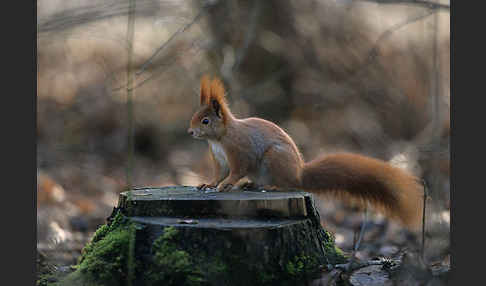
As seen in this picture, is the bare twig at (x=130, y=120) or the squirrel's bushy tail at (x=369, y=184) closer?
the bare twig at (x=130, y=120)

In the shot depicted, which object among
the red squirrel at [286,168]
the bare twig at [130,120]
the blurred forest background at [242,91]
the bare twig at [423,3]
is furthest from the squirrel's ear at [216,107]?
the blurred forest background at [242,91]

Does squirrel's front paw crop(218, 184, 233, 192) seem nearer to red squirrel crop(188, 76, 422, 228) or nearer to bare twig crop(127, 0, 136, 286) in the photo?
red squirrel crop(188, 76, 422, 228)

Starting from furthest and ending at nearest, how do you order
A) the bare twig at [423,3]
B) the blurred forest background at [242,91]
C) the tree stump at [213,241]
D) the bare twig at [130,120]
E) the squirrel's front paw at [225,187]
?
the blurred forest background at [242,91], the squirrel's front paw at [225,187], the bare twig at [423,3], the tree stump at [213,241], the bare twig at [130,120]

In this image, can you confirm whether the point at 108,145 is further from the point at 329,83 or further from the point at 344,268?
the point at 344,268

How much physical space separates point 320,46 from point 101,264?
4.89 meters

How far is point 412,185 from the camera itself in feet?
9.82

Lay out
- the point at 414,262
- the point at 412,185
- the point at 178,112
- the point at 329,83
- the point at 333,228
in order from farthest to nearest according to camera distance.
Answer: the point at 178,112 → the point at 329,83 → the point at 333,228 → the point at 412,185 → the point at 414,262

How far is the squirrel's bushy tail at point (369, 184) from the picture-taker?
2.98 m

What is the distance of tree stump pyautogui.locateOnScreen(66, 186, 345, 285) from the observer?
230 cm

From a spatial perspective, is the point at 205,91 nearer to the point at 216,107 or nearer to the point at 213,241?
the point at 216,107

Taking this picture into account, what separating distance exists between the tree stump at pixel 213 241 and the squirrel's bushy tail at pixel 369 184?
49cm

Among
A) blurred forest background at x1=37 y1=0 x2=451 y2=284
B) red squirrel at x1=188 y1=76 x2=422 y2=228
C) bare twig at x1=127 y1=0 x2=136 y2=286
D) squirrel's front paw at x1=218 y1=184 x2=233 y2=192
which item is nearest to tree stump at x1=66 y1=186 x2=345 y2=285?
bare twig at x1=127 y1=0 x2=136 y2=286

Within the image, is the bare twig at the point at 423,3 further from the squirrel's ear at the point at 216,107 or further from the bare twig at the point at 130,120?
the bare twig at the point at 130,120

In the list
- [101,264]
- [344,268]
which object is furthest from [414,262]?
[101,264]
